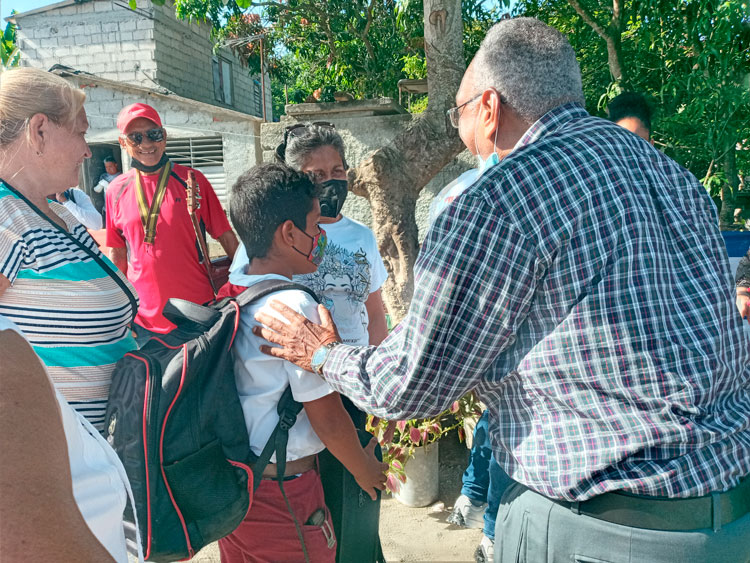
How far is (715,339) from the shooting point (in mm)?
1332

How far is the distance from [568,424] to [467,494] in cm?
192

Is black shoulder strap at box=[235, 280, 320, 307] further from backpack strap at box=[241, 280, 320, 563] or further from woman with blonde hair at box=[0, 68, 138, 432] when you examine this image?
woman with blonde hair at box=[0, 68, 138, 432]

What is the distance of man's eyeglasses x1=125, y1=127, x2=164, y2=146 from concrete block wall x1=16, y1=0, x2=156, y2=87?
43.1 feet

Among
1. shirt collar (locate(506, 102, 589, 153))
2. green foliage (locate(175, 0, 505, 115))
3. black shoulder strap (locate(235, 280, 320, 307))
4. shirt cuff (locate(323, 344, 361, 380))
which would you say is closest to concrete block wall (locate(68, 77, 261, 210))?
green foliage (locate(175, 0, 505, 115))

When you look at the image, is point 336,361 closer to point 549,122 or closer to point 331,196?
point 549,122

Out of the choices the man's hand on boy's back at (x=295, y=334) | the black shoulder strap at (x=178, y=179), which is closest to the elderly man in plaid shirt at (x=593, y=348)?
the man's hand on boy's back at (x=295, y=334)

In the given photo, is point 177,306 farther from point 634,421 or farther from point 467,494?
point 467,494

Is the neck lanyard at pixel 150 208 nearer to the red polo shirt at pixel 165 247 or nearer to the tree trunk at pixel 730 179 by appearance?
the red polo shirt at pixel 165 247

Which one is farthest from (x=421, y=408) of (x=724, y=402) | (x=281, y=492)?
(x=724, y=402)

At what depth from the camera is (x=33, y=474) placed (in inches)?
33.9

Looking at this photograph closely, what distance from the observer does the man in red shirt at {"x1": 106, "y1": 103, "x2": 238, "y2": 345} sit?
350cm

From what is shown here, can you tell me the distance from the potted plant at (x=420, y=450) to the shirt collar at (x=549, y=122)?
2200mm

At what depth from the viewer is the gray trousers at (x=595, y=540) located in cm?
131

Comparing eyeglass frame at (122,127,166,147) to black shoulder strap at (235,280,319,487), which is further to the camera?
eyeglass frame at (122,127,166,147)
